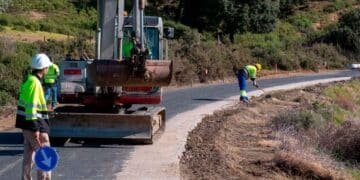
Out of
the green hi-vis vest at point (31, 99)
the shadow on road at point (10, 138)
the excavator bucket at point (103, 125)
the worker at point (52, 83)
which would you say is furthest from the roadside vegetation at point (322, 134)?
the green hi-vis vest at point (31, 99)

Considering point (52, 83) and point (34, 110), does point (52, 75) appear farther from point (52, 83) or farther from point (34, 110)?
point (34, 110)

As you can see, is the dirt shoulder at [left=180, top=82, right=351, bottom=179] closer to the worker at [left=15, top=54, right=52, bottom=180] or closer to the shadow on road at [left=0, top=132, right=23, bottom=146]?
the worker at [left=15, top=54, right=52, bottom=180]

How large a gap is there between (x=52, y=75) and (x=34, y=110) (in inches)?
319

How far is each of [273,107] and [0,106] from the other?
388 inches

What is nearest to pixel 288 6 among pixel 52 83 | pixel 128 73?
pixel 52 83

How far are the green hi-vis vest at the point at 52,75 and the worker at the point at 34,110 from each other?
7.44 m

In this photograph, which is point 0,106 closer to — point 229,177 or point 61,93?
point 61,93

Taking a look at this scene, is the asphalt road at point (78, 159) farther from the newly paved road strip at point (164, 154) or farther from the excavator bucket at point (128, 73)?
the excavator bucket at point (128, 73)

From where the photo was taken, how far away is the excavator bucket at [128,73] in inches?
596

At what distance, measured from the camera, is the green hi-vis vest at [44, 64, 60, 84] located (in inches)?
725

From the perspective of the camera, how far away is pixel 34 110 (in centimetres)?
1067

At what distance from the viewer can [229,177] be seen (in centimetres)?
1311

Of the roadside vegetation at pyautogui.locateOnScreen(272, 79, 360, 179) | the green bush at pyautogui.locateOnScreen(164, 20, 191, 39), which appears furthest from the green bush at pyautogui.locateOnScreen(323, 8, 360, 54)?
the roadside vegetation at pyautogui.locateOnScreen(272, 79, 360, 179)

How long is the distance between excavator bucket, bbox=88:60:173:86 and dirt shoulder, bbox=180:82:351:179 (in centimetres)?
164
